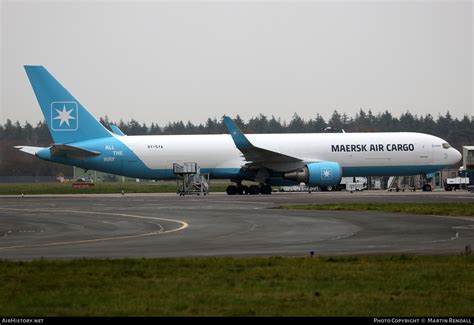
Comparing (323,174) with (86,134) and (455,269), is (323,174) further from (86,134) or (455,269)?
(455,269)

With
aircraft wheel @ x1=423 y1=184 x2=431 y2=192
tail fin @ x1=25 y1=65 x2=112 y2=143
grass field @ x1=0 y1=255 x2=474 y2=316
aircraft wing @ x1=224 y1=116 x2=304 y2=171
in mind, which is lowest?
grass field @ x1=0 y1=255 x2=474 y2=316

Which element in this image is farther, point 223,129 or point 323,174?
point 223,129

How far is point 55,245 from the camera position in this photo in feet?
72.4

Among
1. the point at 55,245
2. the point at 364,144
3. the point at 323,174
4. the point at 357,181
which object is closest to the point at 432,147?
the point at 364,144

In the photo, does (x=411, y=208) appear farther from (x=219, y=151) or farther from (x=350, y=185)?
(x=350, y=185)

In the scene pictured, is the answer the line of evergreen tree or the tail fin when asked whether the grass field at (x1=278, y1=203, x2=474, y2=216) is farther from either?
the line of evergreen tree

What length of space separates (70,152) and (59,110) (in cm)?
287

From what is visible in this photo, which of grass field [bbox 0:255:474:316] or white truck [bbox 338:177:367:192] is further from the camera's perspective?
white truck [bbox 338:177:367:192]

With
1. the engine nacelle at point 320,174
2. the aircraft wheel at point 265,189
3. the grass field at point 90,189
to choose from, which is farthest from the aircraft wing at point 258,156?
the grass field at point 90,189

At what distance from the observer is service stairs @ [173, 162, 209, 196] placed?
57972mm

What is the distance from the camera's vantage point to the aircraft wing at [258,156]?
55250mm

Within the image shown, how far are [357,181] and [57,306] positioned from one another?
6759 centimetres

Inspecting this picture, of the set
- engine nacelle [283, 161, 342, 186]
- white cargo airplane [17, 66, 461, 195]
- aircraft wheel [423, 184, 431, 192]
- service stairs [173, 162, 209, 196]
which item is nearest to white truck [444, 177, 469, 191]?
aircraft wheel [423, 184, 431, 192]

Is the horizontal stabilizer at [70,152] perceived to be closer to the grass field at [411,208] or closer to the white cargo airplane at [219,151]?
the white cargo airplane at [219,151]
